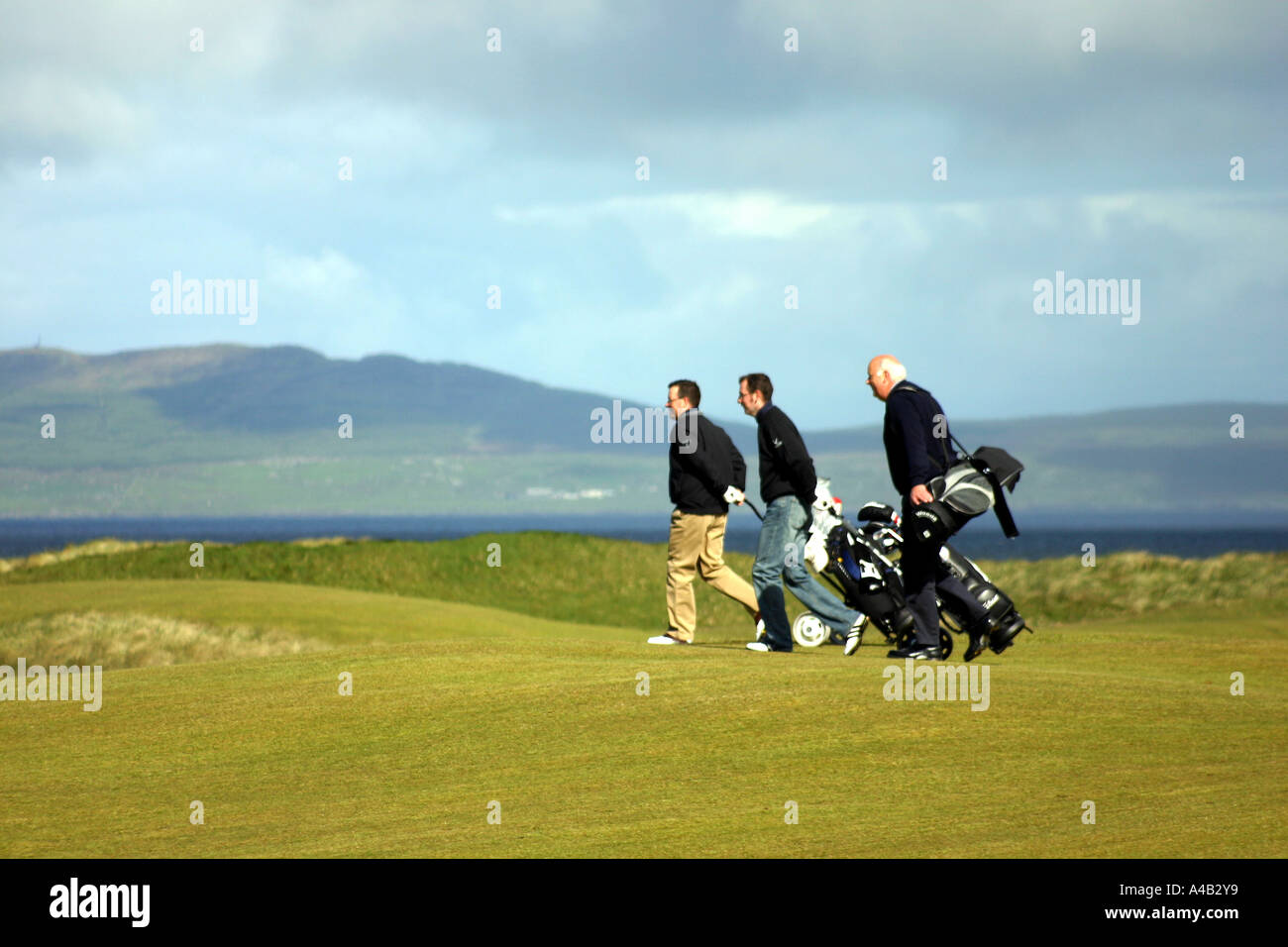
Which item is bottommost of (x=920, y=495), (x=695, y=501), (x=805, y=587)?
(x=805, y=587)

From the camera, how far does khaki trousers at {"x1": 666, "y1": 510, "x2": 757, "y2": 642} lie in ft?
52.7

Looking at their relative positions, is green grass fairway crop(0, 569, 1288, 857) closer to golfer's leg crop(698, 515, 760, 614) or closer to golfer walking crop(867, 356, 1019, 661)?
golfer walking crop(867, 356, 1019, 661)

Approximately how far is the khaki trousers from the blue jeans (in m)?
0.89

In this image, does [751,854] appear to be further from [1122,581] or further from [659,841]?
[1122,581]

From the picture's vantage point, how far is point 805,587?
15203 millimetres

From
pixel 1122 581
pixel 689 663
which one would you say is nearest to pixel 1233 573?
pixel 1122 581

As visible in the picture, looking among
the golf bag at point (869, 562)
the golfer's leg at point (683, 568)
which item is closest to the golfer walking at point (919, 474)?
the golf bag at point (869, 562)

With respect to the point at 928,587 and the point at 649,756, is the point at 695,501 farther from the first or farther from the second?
the point at 649,756

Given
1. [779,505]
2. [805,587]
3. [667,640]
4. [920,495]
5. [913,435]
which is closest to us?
[920,495]

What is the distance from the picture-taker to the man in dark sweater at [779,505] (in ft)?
48.4

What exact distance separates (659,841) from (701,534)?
27.2ft

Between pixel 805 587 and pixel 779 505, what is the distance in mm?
955

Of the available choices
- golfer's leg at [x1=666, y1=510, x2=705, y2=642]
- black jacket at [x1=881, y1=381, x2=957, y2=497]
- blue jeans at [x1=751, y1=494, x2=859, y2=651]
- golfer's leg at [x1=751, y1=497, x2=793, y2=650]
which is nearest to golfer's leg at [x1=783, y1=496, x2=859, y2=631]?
blue jeans at [x1=751, y1=494, x2=859, y2=651]

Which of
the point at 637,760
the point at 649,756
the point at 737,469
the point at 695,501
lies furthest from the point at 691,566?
the point at 637,760
